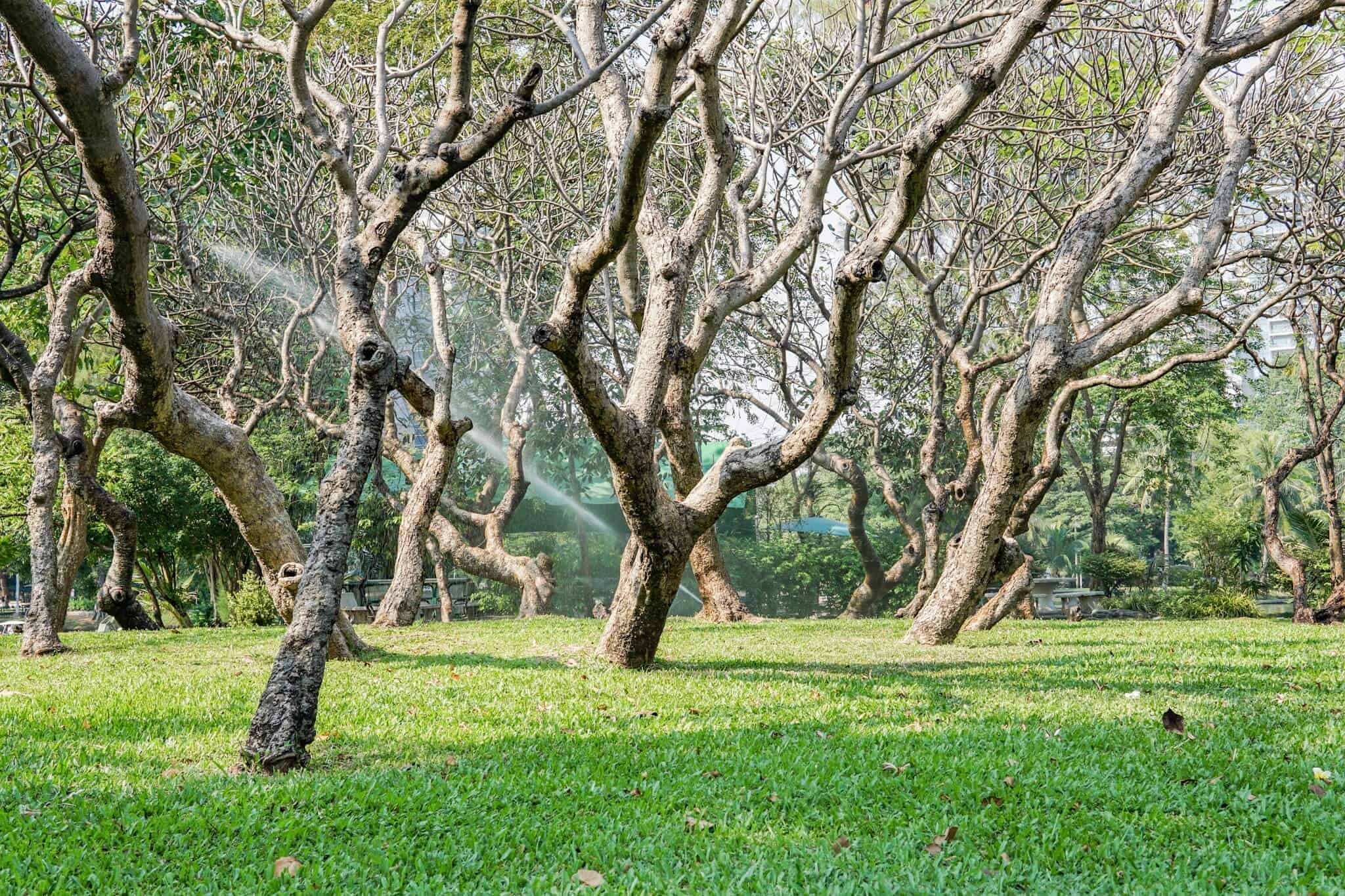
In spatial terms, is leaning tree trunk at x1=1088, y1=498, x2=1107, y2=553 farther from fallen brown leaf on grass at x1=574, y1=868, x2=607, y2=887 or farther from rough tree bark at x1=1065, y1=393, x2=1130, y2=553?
fallen brown leaf on grass at x1=574, y1=868, x2=607, y2=887

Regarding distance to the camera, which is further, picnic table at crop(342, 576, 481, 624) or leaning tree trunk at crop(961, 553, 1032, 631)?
picnic table at crop(342, 576, 481, 624)

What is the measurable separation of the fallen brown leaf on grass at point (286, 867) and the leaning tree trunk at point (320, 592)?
4.14ft

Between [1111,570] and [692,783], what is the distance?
24.5 metres

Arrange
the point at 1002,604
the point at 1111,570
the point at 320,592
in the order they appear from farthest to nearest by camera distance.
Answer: the point at 1111,570 < the point at 1002,604 < the point at 320,592

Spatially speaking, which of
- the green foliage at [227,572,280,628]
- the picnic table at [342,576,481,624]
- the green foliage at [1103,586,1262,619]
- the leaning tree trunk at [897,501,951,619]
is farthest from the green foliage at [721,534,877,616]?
the green foliage at [227,572,280,628]

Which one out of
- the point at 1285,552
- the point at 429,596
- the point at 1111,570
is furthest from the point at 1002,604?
the point at 429,596

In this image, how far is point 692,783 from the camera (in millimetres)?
4641

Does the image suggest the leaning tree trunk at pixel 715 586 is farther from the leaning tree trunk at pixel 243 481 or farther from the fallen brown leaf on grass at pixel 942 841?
the fallen brown leaf on grass at pixel 942 841

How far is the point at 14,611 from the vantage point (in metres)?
28.7

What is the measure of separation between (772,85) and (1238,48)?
6.20 meters

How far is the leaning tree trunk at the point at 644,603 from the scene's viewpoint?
7984mm

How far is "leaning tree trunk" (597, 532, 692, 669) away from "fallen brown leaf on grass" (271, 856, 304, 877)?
180 inches

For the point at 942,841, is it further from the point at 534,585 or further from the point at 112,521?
the point at 534,585

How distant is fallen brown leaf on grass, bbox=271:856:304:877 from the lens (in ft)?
11.2
